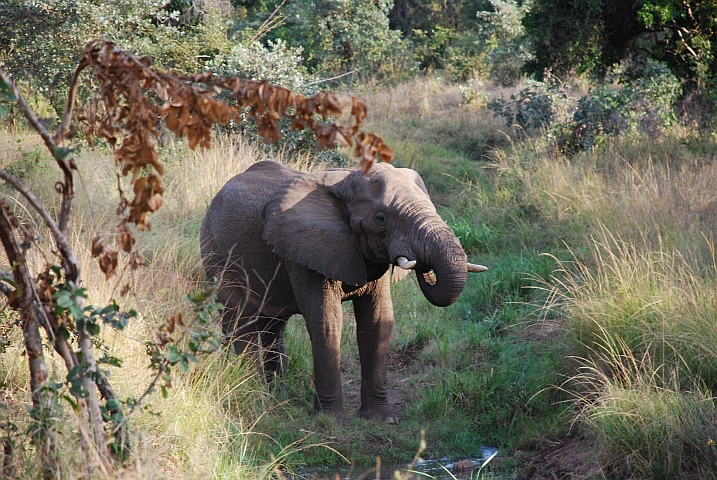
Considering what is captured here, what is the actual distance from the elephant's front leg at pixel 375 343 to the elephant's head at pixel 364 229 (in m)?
0.39

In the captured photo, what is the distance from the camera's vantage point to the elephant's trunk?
16.8 feet

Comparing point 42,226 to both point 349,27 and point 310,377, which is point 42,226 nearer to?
point 310,377

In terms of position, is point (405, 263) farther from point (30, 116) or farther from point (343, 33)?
point (343, 33)

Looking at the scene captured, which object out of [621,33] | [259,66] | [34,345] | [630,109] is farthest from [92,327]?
[621,33]

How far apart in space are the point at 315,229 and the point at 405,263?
909 mm

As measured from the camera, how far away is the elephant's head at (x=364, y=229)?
17.0 ft

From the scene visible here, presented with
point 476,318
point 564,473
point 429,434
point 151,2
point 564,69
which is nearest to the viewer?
point 564,473

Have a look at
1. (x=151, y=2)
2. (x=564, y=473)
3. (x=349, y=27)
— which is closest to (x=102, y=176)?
(x=151, y=2)

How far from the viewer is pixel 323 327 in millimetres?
5918

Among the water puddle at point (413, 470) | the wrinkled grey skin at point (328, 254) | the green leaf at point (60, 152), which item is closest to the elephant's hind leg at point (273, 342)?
the wrinkled grey skin at point (328, 254)

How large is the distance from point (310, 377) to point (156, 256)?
6.02 feet

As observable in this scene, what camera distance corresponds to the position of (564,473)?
17.1ft

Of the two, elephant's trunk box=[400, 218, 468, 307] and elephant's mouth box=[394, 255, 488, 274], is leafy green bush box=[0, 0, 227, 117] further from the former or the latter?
elephant's trunk box=[400, 218, 468, 307]

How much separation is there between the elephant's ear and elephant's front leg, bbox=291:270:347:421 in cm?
21
